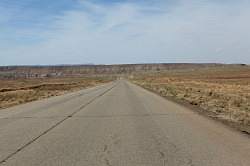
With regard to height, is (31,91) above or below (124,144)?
below

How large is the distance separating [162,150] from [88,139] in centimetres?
253

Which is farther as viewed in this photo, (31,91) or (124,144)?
(31,91)

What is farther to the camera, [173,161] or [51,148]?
[51,148]

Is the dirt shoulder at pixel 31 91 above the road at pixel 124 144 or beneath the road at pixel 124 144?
beneath

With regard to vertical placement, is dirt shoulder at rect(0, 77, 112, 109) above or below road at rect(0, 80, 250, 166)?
below

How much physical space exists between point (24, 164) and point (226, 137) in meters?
5.41

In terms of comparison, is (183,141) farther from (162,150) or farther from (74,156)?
(74,156)

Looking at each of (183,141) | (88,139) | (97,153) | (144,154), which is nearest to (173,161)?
(144,154)

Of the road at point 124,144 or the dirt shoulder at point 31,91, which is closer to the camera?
the road at point 124,144

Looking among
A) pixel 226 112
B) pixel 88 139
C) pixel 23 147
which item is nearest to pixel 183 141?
pixel 88 139

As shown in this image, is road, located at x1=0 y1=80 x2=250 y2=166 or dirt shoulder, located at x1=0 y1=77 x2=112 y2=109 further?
dirt shoulder, located at x1=0 y1=77 x2=112 y2=109

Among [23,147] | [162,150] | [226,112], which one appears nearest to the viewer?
[162,150]

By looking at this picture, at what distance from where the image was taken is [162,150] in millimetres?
8633

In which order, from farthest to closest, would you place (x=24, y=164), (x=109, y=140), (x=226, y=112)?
(x=226, y=112)
(x=109, y=140)
(x=24, y=164)
